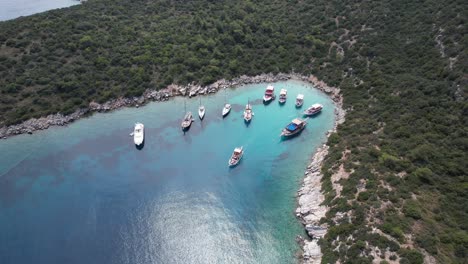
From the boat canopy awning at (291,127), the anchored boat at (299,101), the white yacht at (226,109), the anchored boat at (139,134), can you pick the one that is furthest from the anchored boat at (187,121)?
the anchored boat at (299,101)

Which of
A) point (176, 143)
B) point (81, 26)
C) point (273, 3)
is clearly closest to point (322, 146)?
point (176, 143)

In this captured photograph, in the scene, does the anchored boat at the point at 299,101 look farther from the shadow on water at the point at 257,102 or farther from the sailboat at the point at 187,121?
the sailboat at the point at 187,121

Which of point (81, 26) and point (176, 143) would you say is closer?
point (176, 143)

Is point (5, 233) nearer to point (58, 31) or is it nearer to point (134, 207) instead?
point (134, 207)

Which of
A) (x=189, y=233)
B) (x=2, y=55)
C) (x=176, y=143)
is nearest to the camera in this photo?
(x=189, y=233)

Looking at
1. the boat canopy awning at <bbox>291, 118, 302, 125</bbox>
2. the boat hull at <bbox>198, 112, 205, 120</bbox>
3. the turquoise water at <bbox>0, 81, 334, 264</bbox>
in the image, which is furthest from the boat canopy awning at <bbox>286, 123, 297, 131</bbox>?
the boat hull at <bbox>198, 112, 205, 120</bbox>

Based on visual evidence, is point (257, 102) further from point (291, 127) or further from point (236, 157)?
point (236, 157)

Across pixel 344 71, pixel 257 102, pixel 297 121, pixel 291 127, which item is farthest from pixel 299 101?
pixel 344 71
